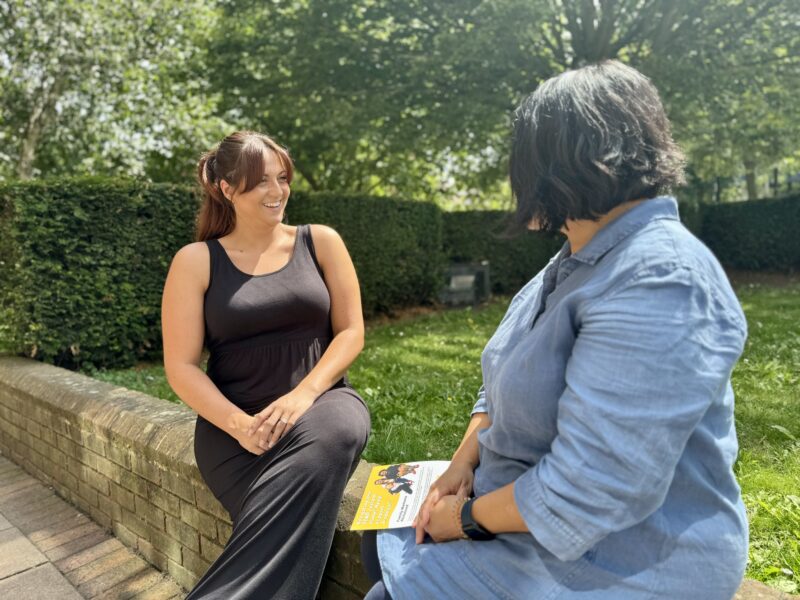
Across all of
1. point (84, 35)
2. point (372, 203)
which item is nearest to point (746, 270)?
point (372, 203)

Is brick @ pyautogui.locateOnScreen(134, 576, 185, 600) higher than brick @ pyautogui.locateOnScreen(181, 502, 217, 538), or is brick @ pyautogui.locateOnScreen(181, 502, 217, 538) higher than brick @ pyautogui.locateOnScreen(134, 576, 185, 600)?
brick @ pyautogui.locateOnScreen(181, 502, 217, 538)

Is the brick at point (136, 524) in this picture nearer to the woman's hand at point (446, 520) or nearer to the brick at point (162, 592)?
the brick at point (162, 592)

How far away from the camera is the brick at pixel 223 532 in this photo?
233cm

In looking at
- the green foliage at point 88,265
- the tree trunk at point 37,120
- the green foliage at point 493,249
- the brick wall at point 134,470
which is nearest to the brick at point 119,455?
the brick wall at point 134,470

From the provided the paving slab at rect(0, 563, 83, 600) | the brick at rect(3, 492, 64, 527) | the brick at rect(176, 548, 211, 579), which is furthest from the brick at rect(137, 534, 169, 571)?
the brick at rect(3, 492, 64, 527)

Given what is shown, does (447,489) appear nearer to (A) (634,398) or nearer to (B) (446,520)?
(B) (446,520)

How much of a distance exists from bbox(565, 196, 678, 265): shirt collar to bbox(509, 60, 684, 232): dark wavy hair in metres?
0.03

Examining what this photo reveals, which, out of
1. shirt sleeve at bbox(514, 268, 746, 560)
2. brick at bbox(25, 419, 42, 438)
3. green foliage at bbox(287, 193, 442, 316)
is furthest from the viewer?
green foliage at bbox(287, 193, 442, 316)

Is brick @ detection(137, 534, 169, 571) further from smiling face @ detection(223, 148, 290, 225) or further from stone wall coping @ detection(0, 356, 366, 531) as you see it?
smiling face @ detection(223, 148, 290, 225)

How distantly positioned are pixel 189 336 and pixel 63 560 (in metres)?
1.62

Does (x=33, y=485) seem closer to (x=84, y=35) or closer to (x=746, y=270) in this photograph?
(x=84, y=35)

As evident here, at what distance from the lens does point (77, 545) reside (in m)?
Result: 3.18

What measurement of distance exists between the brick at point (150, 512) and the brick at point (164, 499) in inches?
1.3

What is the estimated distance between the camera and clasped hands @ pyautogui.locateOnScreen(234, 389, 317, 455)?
78.8 inches
